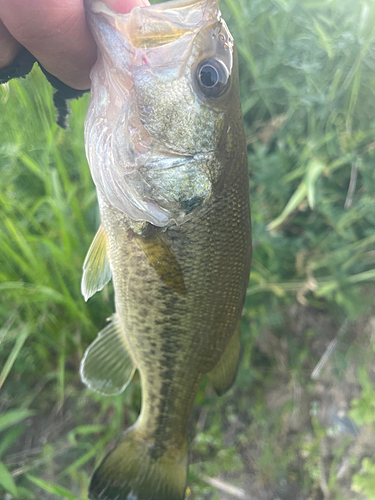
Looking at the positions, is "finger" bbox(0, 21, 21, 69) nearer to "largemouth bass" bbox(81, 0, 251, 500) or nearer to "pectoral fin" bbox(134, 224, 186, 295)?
"largemouth bass" bbox(81, 0, 251, 500)

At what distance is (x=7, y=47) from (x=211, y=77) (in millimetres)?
646

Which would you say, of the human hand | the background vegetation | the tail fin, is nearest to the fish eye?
the human hand

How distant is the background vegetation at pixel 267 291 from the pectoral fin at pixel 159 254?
2.28 feet

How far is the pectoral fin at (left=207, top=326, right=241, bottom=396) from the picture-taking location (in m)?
1.16

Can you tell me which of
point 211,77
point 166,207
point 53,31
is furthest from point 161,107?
point 53,31

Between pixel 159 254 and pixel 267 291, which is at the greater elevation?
pixel 159 254

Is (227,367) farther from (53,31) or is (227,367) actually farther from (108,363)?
(53,31)

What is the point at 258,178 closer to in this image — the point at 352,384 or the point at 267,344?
the point at 267,344

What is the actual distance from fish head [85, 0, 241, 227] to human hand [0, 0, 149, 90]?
5cm

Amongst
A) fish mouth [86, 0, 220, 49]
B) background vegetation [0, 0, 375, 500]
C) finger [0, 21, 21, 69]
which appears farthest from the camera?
background vegetation [0, 0, 375, 500]

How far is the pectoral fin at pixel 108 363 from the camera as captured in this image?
118cm

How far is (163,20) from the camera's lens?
0.74 meters

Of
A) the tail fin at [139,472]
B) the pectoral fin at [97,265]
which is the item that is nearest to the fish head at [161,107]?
the pectoral fin at [97,265]

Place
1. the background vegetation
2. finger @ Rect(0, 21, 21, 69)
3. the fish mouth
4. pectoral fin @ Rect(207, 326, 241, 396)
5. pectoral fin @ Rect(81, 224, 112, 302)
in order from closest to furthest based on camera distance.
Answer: the fish mouth, finger @ Rect(0, 21, 21, 69), pectoral fin @ Rect(81, 224, 112, 302), pectoral fin @ Rect(207, 326, 241, 396), the background vegetation
